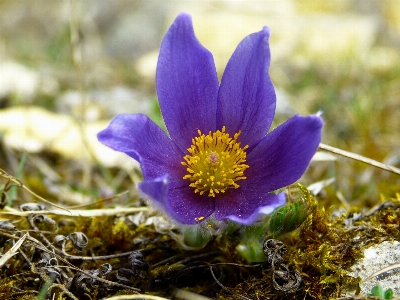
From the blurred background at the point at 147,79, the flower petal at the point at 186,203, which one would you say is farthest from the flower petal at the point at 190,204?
the blurred background at the point at 147,79

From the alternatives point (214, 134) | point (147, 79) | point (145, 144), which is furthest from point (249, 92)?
point (147, 79)

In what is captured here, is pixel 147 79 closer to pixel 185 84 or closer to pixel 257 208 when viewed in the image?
pixel 185 84

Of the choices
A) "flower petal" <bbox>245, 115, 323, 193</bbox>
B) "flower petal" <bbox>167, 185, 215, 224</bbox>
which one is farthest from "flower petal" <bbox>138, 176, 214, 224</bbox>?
"flower petal" <bbox>245, 115, 323, 193</bbox>

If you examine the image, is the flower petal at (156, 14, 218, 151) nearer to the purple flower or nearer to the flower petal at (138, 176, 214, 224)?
the purple flower

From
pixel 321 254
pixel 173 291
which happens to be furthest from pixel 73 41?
pixel 321 254

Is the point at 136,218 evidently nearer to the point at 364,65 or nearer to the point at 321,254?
the point at 321,254

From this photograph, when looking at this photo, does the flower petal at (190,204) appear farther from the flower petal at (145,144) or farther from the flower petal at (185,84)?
the flower petal at (185,84)

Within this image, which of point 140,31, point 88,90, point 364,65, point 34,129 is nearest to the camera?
point 34,129

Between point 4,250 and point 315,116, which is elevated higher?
point 315,116
